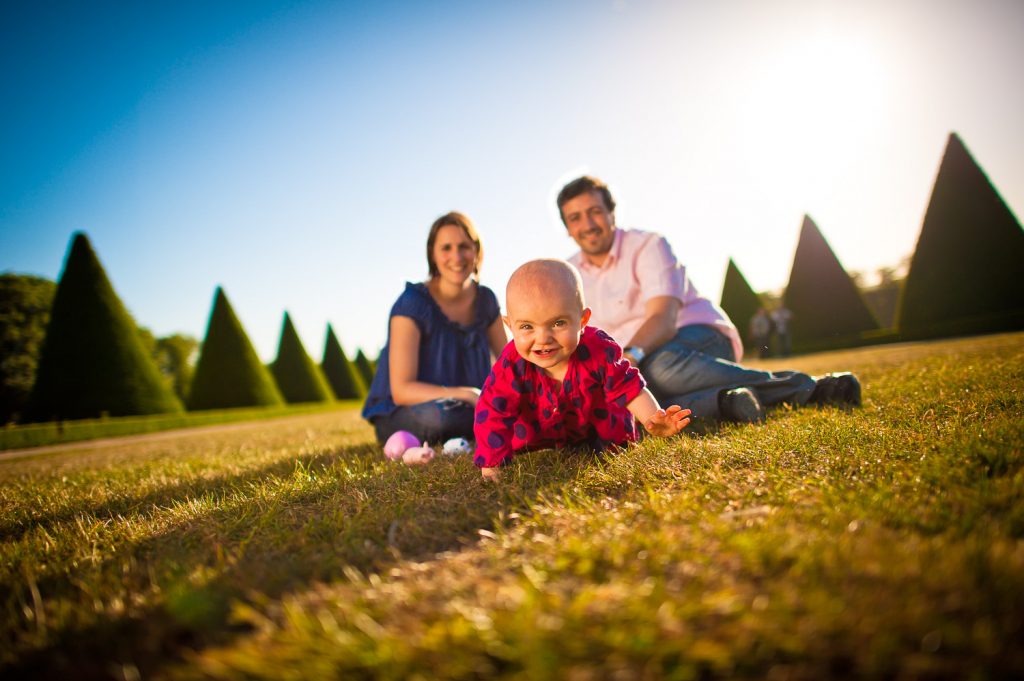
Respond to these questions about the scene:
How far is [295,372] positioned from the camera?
79.3 feet

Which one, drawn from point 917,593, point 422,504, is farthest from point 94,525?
point 917,593

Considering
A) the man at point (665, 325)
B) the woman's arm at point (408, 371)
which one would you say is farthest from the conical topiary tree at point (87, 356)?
the man at point (665, 325)

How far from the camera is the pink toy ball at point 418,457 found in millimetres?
2828

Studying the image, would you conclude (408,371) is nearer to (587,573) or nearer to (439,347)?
(439,347)

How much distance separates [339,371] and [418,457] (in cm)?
2985

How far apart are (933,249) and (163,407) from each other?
28.4m

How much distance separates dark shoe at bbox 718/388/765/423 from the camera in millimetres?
2875

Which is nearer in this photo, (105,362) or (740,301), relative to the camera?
(105,362)

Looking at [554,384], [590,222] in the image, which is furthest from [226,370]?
[554,384]

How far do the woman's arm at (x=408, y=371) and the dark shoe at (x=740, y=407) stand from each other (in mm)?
1758

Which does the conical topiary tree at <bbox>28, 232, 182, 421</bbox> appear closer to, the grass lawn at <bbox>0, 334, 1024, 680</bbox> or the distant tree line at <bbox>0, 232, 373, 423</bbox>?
the distant tree line at <bbox>0, 232, 373, 423</bbox>

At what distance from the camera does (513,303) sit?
2.24m

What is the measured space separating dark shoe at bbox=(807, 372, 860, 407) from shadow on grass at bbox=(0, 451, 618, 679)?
202cm

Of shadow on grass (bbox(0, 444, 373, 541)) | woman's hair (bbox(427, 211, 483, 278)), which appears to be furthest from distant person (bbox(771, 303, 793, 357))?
shadow on grass (bbox(0, 444, 373, 541))
